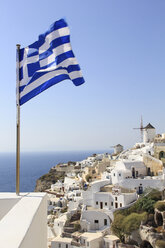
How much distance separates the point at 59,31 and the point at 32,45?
1.95 feet

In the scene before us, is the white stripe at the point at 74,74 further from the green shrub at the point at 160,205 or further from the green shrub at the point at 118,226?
the green shrub at the point at 160,205

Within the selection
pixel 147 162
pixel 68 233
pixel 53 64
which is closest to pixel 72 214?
pixel 68 233

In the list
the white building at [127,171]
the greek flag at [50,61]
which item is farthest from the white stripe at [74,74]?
the white building at [127,171]

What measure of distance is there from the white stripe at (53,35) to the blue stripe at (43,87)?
2.00ft

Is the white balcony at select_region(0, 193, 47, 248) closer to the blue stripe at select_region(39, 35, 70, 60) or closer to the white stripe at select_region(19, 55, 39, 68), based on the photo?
the white stripe at select_region(19, 55, 39, 68)

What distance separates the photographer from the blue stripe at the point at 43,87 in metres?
4.48

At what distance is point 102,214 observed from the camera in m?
20.6

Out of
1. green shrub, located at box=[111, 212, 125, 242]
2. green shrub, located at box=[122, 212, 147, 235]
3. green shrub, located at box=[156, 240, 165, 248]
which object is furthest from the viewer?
green shrub, located at box=[111, 212, 125, 242]

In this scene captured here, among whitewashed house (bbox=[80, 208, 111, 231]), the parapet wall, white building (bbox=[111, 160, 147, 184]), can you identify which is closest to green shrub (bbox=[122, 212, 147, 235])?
whitewashed house (bbox=[80, 208, 111, 231])

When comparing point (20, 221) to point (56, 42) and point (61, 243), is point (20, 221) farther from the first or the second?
point (61, 243)

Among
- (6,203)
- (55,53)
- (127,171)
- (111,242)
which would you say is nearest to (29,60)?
(55,53)

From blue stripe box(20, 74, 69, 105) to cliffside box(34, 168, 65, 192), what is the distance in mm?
39054

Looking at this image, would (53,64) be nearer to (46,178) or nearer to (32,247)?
(32,247)

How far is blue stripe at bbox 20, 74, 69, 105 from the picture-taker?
4.48 metres
